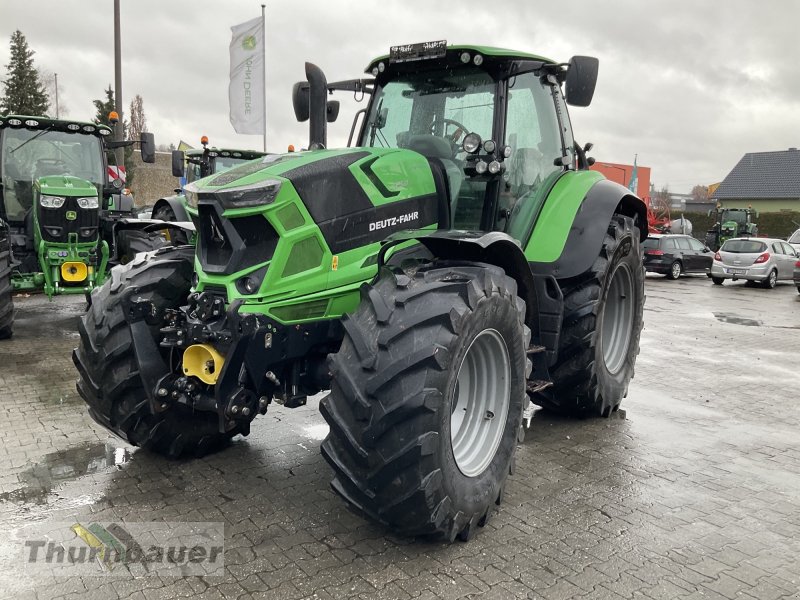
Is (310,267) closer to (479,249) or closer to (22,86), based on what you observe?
(479,249)

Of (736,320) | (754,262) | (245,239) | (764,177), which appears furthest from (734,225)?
(764,177)

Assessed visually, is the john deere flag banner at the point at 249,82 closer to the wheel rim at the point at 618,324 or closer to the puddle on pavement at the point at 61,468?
the wheel rim at the point at 618,324

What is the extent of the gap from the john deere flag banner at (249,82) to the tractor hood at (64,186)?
1000cm

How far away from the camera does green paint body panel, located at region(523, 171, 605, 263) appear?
4977 mm

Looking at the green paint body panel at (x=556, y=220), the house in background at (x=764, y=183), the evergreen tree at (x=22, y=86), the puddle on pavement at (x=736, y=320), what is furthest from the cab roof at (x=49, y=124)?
the house in background at (x=764, y=183)

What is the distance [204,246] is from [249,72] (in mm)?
16864

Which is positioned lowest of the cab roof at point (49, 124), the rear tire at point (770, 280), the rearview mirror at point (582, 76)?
the rear tire at point (770, 280)

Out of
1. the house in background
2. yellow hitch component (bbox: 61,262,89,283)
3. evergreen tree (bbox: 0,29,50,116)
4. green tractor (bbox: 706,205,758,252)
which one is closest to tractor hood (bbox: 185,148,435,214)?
yellow hitch component (bbox: 61,262,89,283)

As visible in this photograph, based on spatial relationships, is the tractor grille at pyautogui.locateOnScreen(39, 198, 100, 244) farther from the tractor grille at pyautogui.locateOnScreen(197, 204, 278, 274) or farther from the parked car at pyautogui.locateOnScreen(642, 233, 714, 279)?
the parked car at pyautogui.locateOnScreen(642, 233, 714, 279)

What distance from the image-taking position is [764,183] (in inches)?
2208

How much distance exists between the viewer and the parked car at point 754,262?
20297 millimetres

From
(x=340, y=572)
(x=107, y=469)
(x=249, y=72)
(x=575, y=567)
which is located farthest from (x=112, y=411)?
(x=249, y=72)

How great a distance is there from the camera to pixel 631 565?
3455 millimetres

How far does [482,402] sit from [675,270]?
20.5 m
